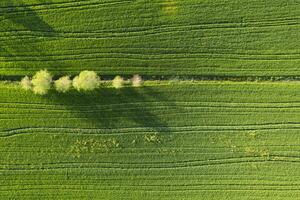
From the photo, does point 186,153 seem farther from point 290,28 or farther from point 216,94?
point 290,28

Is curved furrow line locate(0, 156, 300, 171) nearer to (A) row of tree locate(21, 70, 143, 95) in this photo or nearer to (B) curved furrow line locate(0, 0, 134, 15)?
(A) row of tree locate(21, 70, 143, 95)

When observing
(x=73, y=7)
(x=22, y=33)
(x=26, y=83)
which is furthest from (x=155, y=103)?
(x=22, y=33)

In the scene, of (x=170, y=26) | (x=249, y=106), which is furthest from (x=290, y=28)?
(x=170, y=26)

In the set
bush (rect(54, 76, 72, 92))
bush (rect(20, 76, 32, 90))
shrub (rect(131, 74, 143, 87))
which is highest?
bush (rect(20, 76, 32, 90))

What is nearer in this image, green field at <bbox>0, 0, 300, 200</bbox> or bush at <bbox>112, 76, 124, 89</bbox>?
bush at <bbox>112, 76, 124, 89</bbox>

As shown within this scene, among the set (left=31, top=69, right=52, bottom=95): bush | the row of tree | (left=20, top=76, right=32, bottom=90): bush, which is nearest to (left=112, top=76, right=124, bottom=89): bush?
the row of tree

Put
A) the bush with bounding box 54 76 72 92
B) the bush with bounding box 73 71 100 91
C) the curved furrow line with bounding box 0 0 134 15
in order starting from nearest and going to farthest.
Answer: the bush with bounding box 73 71 100 91, the bush with bounding box 54 76 72 92, the curved furrow line with bounding box 0 0 134 15

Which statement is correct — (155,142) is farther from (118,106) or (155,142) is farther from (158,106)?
(118,106)
